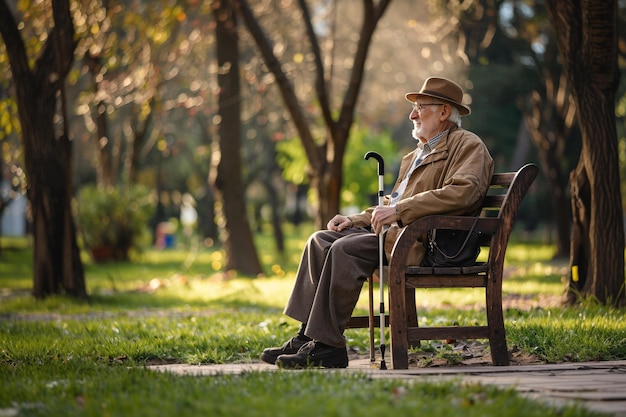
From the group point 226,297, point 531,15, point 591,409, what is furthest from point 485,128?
point 591,409

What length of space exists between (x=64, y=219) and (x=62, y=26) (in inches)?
88.1

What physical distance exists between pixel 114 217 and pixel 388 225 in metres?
16.9

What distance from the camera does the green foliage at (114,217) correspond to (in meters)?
22.1

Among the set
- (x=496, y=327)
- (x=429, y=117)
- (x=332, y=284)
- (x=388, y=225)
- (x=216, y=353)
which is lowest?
(x=216, y=353)

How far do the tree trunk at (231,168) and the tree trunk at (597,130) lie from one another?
7787mm

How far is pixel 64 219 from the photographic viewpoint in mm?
11672

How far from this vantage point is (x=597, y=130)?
28.8 feet

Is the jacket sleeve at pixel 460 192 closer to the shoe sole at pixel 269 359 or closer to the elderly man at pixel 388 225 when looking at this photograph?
the elderly man at pixel 388 225

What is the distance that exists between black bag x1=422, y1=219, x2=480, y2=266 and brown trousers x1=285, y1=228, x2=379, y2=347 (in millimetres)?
342

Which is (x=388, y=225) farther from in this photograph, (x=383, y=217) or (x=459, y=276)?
(x=459, y=276)

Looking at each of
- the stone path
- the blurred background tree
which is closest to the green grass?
the stone path

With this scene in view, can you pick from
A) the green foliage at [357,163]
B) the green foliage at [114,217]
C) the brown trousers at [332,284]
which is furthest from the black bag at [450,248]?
the green foliage at [114,217]

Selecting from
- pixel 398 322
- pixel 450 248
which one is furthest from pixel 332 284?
pixel 450 248

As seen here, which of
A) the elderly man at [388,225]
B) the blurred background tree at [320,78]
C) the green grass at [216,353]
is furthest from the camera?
the blurred background tree at [320,78]
